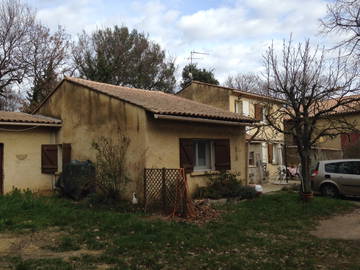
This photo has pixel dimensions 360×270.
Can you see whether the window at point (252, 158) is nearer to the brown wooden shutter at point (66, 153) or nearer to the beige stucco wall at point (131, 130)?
the beige stucco wall at point (131, 130)

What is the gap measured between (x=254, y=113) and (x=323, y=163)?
9.05 metres

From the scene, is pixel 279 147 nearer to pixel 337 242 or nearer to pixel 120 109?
pixel 120 109

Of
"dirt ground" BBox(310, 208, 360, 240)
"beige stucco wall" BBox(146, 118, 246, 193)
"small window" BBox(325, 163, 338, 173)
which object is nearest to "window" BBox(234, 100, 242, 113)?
"beige stucco wall" BBox(146, 118, 246, 193)

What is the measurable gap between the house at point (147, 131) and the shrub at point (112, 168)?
0.22m

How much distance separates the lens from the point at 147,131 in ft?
32.0

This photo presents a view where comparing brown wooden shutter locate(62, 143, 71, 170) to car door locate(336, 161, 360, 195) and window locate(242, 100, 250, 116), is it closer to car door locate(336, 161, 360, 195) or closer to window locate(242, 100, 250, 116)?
car door locate(336, 161, 360, 195)

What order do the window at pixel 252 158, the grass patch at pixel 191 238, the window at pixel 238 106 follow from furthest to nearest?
the window at pixel 238 106
the window at pixel 252 158
the grass patch at pixel 191 238

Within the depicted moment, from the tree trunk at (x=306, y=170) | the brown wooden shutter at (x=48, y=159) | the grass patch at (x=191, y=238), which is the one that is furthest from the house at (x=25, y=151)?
the tree trunk at (x=306, y=170)

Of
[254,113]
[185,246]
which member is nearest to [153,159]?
[185,246]

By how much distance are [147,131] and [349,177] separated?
7872 mm

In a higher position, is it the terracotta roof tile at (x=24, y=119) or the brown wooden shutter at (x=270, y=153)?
the terracotta roof tile at (x=24, y=119)

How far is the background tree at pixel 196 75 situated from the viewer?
32250 mm

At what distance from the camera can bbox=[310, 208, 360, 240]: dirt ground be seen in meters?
7.20

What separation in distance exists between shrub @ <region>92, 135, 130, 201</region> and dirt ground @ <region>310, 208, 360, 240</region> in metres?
5.48
